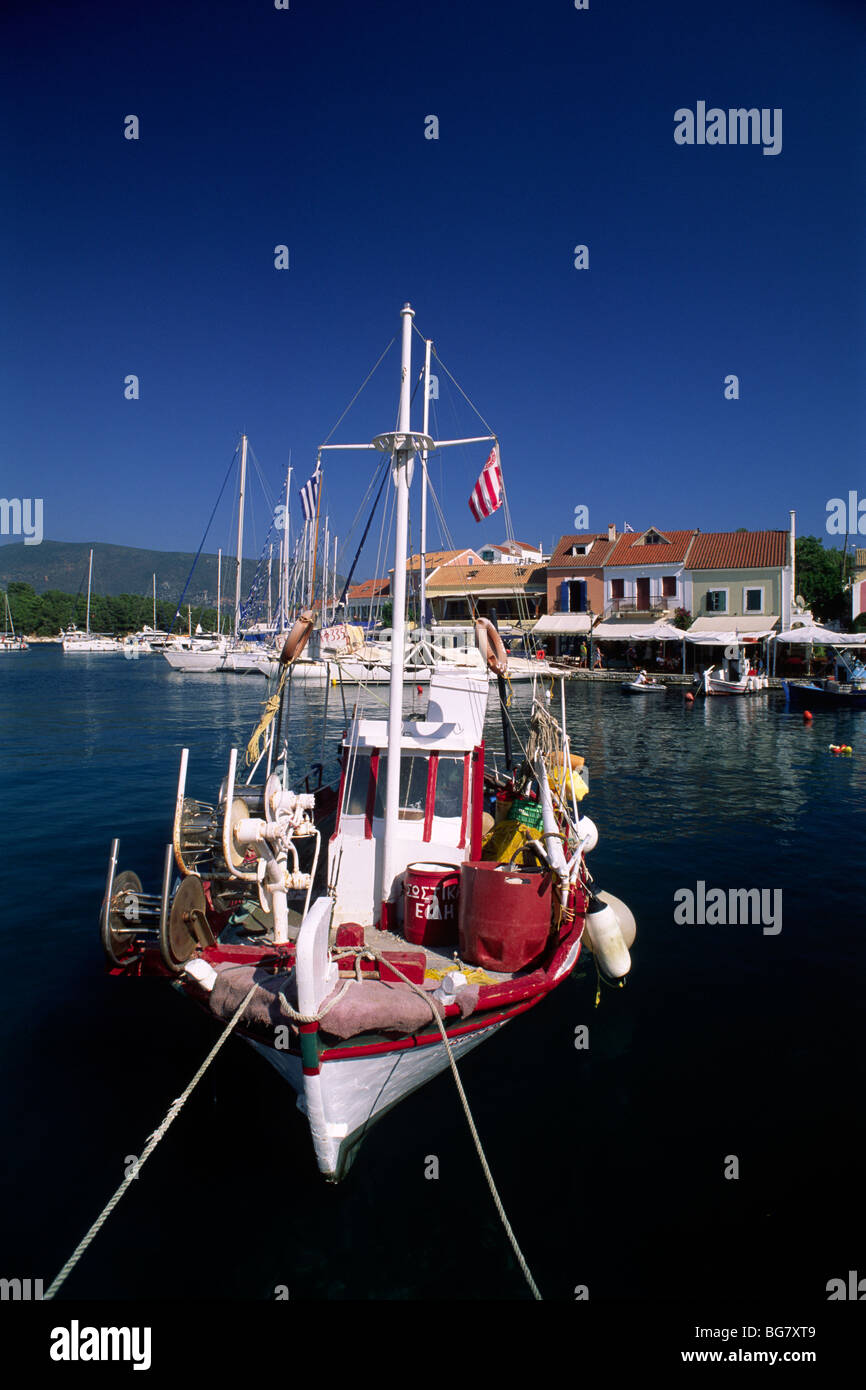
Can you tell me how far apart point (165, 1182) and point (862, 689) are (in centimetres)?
4961

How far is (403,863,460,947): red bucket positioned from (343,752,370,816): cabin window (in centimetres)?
166

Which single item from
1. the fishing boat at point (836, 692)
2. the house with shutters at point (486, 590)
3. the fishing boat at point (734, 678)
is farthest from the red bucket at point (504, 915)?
the house with shutters at point (486, 590)

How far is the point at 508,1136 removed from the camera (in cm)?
901

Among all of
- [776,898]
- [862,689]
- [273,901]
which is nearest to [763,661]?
[862,689]

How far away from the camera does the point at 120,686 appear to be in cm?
6438

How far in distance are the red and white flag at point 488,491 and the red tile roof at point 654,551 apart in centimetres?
5460

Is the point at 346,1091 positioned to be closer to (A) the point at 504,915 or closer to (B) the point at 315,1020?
(B) the point at 315,1020

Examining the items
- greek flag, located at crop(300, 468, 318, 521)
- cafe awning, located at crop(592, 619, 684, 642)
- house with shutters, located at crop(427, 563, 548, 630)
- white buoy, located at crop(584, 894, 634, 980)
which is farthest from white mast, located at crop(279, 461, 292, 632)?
white buoy, located at crop(584, 894, 634, 980)

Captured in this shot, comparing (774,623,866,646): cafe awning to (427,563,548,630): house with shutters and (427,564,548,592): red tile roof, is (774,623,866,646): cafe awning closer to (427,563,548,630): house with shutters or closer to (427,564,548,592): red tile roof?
(427,563,548,630): house with shutters

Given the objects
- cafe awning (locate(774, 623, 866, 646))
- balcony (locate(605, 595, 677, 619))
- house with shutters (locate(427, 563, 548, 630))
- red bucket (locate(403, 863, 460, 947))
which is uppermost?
house with shutters (locate(427, 563, 548, 630))

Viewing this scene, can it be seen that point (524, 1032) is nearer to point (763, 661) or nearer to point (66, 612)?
point (763, 661)

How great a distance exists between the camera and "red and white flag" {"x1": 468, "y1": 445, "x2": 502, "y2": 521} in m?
14.3

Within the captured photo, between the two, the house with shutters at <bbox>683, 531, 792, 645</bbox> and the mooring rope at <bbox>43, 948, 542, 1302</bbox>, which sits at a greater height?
the house with shutters at <bbox>683, 531, 792, 645</bbox>

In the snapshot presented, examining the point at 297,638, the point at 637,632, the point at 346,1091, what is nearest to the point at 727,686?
the point at 637,632
